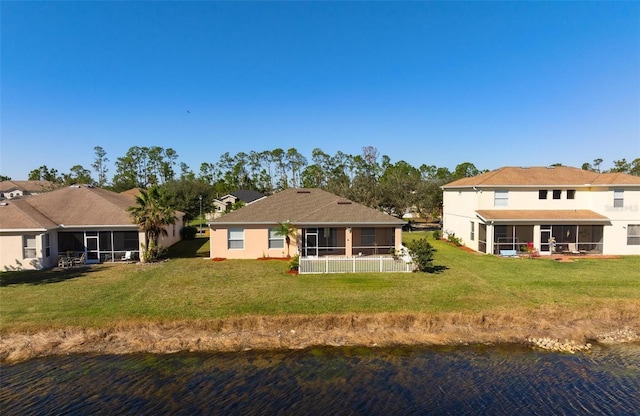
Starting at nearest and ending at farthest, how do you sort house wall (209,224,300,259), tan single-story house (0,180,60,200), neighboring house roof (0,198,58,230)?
neighboring house roof (0,198,58,230) → house wall (209,224,300,259) → tan single-story house (0,180,60,200)

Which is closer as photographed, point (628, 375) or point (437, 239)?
point (628, 375)

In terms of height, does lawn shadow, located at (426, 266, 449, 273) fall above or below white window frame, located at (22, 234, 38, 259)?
below

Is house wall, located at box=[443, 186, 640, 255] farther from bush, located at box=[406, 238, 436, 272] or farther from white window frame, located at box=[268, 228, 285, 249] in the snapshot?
white window frame, located at box=[268, 228, 285, 249]

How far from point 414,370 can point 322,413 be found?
381cm

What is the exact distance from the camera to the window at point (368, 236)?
28586mm

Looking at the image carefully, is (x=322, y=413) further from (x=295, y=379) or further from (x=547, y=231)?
(x=547, y=231)

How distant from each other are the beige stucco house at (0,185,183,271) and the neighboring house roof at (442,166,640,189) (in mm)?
27722

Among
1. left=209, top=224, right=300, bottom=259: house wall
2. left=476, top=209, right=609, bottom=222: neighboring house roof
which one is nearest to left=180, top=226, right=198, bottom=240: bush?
left=209, top=224, right=300, bottom=259: house wall

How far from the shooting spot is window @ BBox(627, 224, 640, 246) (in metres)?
28.8

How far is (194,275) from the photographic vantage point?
73.6ft

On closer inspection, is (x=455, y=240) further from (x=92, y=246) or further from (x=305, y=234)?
(x=92, y=246)

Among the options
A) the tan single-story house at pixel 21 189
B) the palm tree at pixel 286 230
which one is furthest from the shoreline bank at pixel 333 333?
the tan single-story house at pixel 21 189

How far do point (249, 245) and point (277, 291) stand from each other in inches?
380

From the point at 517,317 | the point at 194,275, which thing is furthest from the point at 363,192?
the point at 517,317
